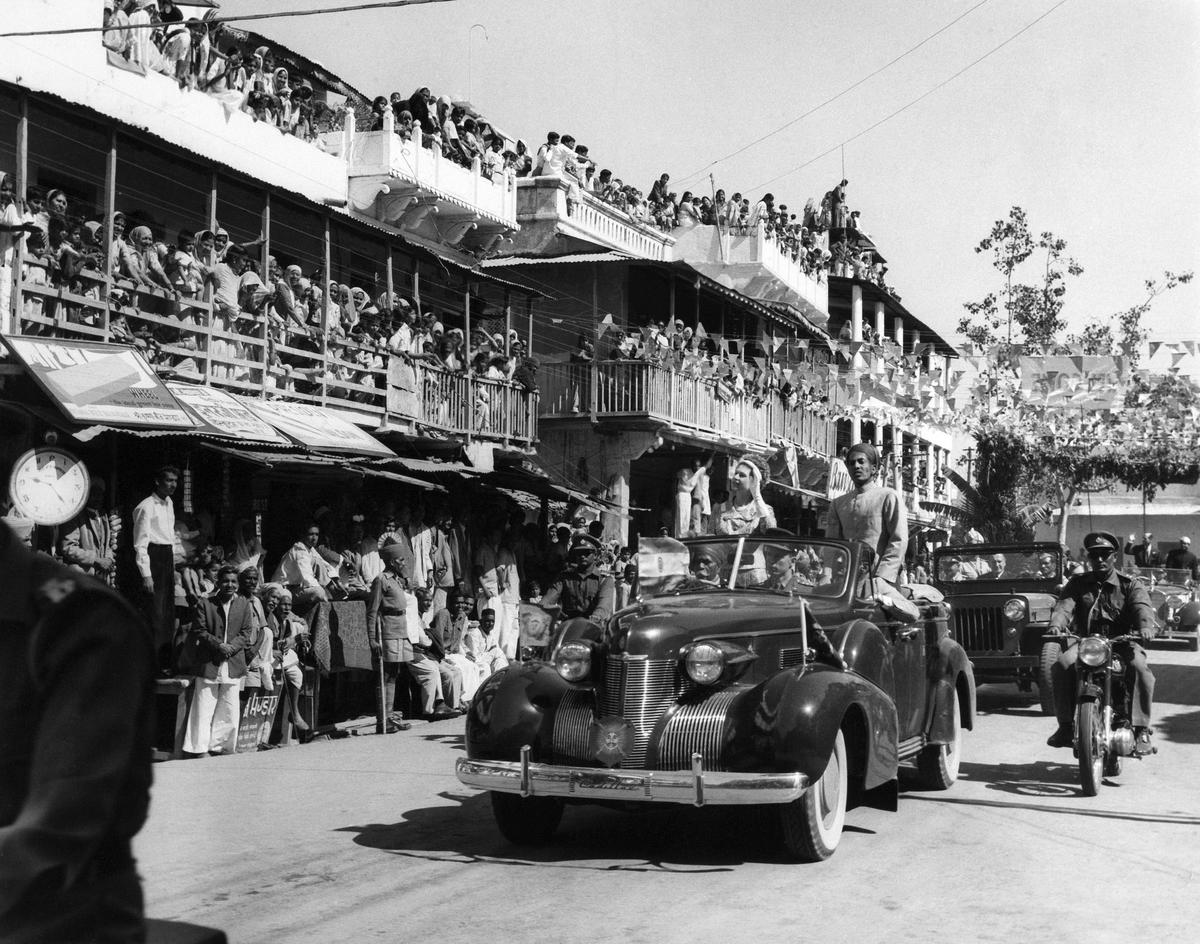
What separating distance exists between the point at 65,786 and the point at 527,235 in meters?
27.7

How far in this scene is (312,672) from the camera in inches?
564

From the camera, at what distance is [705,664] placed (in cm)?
793

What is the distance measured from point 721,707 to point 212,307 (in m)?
10.9

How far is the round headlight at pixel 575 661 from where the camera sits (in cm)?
829

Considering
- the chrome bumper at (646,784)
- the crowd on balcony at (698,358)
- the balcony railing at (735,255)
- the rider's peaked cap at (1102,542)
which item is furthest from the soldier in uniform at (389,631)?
the balcony railing at (735,255)

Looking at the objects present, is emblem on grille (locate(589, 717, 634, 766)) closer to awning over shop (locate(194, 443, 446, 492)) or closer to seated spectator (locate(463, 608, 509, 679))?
awning over shop (locate(194, 443, 446, 492))

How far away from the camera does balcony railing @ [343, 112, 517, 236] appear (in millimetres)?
23609

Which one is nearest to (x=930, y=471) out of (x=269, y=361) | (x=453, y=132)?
(x=453, y=132)

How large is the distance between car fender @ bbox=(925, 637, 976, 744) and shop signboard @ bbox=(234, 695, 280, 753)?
6.19m

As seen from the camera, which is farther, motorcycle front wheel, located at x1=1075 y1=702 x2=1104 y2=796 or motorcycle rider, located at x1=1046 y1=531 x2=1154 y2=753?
motorcycle rider, located at x1=1046 y1=531 x2=1154 y2=753

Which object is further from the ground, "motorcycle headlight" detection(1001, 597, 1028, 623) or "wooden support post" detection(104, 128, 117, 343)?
"wooden support post" detection(104, 128, 117, 343)

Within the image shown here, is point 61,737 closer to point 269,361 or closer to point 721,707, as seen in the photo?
point 721,707

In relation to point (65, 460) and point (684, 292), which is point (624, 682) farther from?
point (684, 292)

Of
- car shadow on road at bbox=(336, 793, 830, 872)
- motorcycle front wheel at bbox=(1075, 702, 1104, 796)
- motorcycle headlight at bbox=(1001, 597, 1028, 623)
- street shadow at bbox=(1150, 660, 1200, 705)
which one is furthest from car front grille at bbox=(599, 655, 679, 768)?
street shadow at bbox=(1150, 660, 1200, 705)
